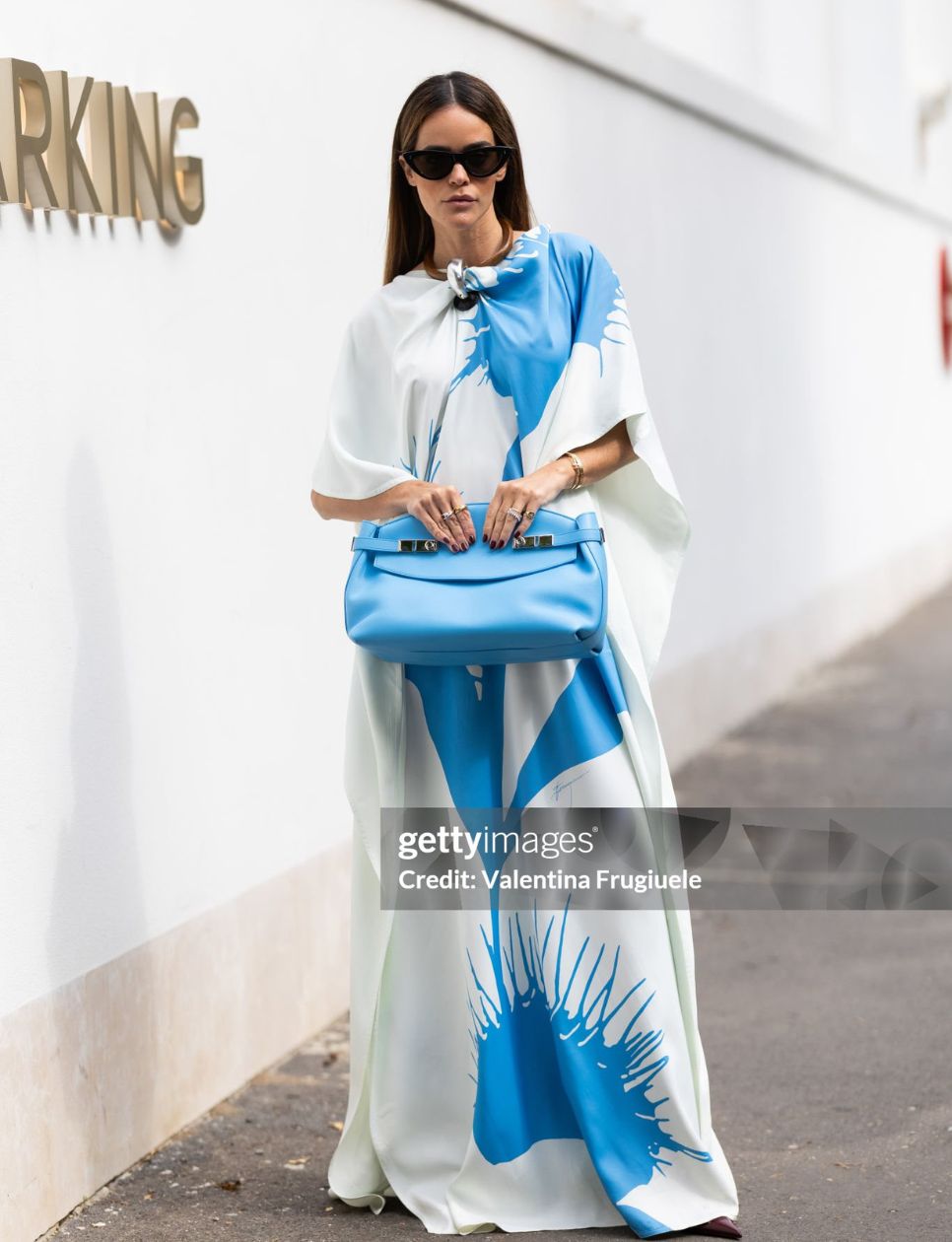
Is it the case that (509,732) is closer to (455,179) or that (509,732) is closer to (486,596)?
(486,596)

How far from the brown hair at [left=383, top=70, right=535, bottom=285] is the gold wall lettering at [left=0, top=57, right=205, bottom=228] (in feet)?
2.16

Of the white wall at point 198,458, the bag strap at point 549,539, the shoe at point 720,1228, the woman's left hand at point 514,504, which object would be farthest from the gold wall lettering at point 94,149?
the shoe at point 720,1228

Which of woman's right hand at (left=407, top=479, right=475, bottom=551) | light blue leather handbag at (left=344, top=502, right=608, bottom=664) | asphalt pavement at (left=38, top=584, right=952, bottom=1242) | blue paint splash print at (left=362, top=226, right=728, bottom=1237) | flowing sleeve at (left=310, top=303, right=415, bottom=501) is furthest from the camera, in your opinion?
asphalt pavement at (left=38, top=584, right=952, bottom=1242)

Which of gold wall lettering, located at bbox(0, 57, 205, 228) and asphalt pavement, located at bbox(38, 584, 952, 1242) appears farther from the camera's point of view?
asphalt pavement, located at bbox(38, 584, 952, 1242)

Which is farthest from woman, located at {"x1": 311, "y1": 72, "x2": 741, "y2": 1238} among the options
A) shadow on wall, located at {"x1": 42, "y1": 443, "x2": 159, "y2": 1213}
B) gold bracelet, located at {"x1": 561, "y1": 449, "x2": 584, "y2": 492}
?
shadow on wall, located at {"x1": 42, "y1": 443, "x2": 159, "y2": 1213}

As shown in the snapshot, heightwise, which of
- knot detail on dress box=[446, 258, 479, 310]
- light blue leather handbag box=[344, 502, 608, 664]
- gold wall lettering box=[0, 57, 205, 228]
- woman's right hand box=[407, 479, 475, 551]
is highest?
gold wall lettering box=[0, 57, 205, 228]

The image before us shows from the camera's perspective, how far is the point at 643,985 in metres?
3.71

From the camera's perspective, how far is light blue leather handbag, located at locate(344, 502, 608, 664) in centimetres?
347

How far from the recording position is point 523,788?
3.75m

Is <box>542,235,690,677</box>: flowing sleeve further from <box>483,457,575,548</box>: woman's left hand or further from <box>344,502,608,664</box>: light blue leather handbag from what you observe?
<box>344,502,608,664</box>: light blue leather handbag

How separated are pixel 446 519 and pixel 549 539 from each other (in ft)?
0.62

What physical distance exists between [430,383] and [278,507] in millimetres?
1469

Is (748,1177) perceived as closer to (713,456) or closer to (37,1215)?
(37,1215)

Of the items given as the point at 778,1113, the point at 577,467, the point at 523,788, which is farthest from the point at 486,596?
the point at 778,1113
